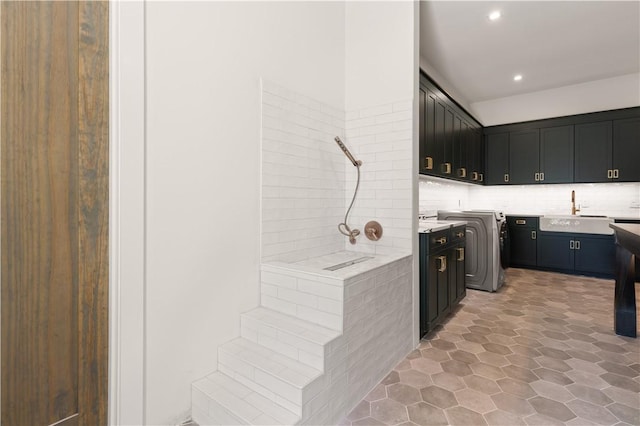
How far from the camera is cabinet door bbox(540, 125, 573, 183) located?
4.75 meters

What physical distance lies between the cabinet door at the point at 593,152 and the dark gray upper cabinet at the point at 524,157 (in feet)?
1.64

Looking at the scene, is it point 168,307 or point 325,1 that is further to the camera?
point 325,1

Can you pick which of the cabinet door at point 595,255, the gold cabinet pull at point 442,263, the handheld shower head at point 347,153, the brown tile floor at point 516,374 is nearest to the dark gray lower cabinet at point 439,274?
the gold cabinet pull at point 442,263

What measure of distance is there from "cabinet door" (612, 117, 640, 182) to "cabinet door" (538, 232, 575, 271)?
1.10m

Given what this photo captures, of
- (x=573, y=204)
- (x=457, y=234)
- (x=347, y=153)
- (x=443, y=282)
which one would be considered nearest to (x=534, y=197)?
(x=573, y=204)

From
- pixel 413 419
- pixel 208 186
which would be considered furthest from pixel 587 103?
pixel 208 186

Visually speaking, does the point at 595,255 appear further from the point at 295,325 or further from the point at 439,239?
the point at 295,325

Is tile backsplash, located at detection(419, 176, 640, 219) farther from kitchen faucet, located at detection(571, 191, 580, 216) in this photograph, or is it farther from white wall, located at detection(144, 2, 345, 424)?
white wall, located at detection(144, 2, 345, 424)

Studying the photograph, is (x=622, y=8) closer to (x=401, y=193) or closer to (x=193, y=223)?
(x=401, y=193)

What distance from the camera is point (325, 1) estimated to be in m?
2.49

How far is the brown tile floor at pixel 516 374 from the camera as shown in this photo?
161 centimetres

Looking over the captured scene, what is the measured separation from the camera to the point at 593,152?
15.0 ft

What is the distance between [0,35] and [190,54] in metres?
0.71

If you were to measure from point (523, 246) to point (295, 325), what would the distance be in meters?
4.70
